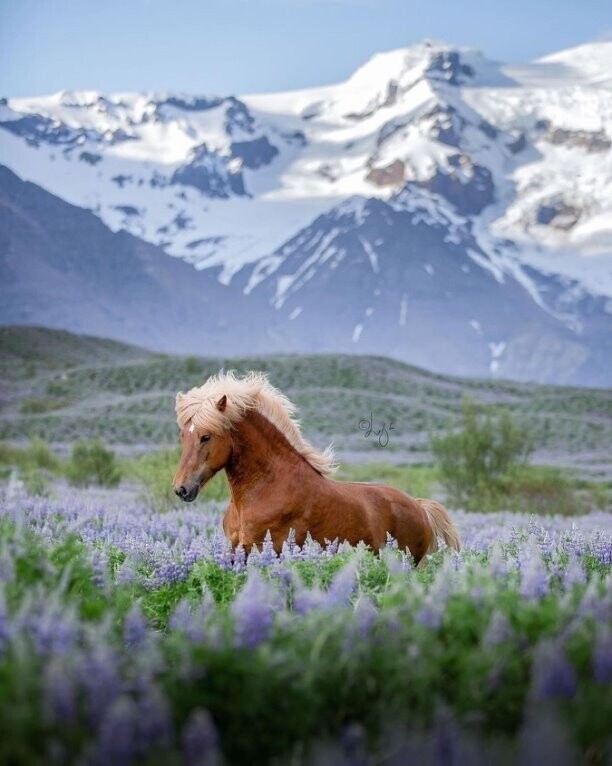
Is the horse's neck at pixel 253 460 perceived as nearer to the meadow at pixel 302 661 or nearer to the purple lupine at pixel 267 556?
the meadow at pixel 302 661

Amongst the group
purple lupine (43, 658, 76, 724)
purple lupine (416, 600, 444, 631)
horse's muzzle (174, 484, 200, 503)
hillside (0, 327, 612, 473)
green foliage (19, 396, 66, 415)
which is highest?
purple lupine (416, 600, 444, 631)

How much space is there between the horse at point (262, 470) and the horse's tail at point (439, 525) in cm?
97

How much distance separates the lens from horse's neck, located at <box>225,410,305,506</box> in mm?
8445

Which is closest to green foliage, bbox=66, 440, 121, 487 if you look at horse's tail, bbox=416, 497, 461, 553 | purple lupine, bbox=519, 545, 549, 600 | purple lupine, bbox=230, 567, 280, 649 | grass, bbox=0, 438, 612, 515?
grass, bbox=0, 438, 612, 515

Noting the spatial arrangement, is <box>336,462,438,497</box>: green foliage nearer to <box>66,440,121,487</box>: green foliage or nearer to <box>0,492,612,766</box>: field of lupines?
<box>66,440,121,487</box>: green foliage

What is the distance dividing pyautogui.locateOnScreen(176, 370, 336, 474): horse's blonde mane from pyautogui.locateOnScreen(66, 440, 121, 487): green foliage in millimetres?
17465

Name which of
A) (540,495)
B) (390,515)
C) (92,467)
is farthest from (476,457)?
(390,515)

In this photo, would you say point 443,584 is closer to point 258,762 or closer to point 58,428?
point 258,762

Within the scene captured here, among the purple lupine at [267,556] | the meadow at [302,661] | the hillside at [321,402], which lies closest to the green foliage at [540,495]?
the hillside at [321,402]

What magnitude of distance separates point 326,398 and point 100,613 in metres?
59.6

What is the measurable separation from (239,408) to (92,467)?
18.1 m

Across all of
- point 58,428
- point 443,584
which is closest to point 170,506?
point 443,584

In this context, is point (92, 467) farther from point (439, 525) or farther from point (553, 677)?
point (553, 677)

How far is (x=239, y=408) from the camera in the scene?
27.8ft
